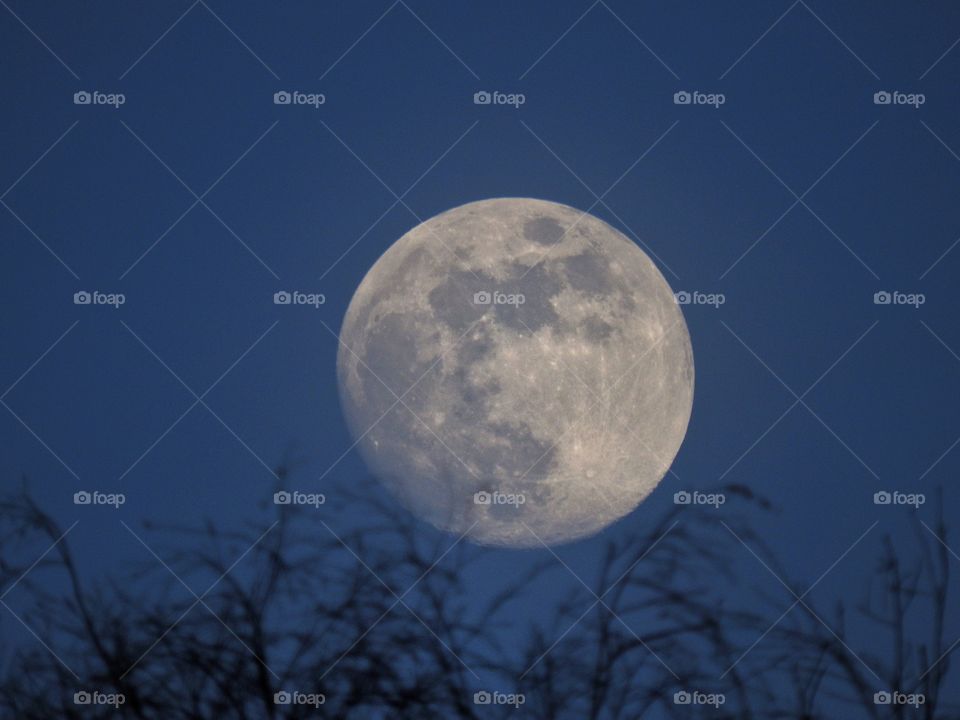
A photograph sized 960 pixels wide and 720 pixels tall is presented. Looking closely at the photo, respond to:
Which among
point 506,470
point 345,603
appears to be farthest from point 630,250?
point 345,603

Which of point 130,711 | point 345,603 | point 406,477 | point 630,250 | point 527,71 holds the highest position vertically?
point 527,71

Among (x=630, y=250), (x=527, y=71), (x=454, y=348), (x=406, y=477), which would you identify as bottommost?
(x=406, y=477)

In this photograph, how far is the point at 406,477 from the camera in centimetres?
770

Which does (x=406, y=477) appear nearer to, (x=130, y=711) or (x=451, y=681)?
(x=451, y=681)

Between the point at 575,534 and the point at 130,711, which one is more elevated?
the point at 575,534

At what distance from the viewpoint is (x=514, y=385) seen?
760cm

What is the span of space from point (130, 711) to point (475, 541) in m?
2.02

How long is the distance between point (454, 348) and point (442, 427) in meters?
0.44

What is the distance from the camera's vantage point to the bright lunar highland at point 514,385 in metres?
7.61

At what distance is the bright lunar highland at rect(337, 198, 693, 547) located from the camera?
25.0 feet

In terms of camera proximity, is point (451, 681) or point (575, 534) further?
point (575, 534)

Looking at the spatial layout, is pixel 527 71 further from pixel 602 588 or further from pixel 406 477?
pixel 602 588

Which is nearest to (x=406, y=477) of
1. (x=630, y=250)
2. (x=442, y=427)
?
(x=442, y=427)

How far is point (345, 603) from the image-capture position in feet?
24.2
